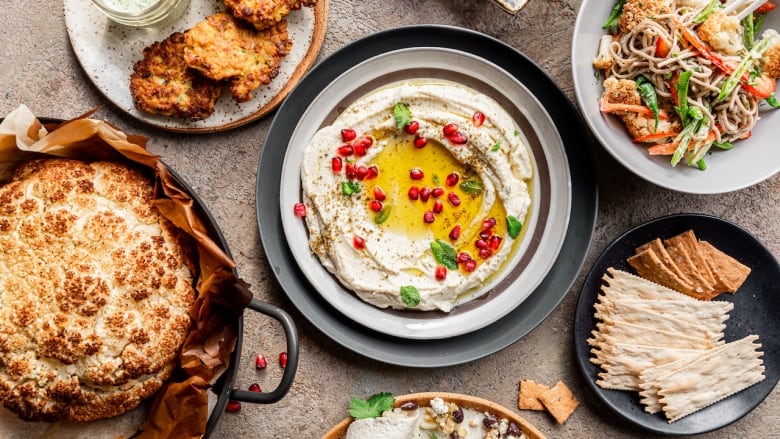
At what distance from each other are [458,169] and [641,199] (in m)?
1.27

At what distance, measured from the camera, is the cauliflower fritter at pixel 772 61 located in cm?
389

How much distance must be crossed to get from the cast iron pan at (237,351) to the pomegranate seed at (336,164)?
0.95 metres

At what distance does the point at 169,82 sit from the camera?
404 centimetres

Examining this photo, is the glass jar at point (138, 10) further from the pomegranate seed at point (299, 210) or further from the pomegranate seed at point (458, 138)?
the pomegranate seed at point (458, 138)

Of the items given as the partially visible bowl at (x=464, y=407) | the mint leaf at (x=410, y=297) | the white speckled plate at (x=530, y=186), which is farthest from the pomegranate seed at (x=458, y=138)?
the partially visible bowl at (x=464, y=407)

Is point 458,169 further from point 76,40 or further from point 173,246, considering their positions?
point 76,40

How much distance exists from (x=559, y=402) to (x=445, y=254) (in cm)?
126

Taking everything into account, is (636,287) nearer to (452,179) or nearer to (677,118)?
(677,118)

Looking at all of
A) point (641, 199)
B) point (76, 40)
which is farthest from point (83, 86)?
point (641, 199)

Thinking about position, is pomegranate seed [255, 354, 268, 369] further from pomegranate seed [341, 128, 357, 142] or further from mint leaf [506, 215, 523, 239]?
mint leaf [506, 215, 523, 239]

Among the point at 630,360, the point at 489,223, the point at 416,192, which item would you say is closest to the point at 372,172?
the point at 416,192

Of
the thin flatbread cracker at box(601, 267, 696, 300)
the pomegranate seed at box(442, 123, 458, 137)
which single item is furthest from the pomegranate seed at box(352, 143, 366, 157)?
the thin flatbread cracker at box(601, 267, 696, 300)

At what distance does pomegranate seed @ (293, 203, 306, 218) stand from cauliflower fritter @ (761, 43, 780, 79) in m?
2.93

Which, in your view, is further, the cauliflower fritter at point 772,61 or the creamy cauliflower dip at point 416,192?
the creamy cauliflower dip at point 416,192
